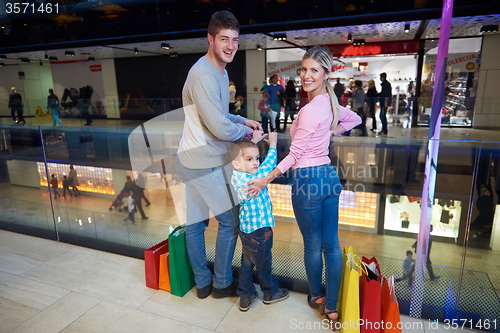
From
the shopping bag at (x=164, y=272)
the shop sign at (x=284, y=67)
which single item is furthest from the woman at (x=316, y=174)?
the shop sign at (x=284, y=67)

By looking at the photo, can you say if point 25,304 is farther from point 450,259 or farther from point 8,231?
point 450,259

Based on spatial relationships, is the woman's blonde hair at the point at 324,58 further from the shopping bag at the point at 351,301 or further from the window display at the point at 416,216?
the window display at the point at 416,216

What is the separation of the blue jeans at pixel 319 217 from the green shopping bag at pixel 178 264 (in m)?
0.83

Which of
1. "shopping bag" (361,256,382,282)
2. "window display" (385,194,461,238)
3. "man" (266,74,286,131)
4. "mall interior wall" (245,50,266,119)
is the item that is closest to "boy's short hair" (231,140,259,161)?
"shopping bag" (361,256,382,282)

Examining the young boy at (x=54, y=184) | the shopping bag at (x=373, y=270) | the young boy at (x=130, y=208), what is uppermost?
the young boy at (x=54, y=184)

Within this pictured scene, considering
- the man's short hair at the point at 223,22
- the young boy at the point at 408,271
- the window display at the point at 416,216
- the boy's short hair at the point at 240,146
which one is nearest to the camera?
the man's short hair at the point at 223,22

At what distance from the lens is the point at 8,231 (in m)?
3.26

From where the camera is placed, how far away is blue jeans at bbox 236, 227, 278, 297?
6.27 ft

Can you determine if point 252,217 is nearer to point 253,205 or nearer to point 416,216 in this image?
point 253,205

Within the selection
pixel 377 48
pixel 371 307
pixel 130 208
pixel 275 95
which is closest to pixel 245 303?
pixel 371 307

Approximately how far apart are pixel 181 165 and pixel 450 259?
2098mm

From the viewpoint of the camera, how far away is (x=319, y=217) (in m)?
1.79

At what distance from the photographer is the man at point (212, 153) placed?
174 cm

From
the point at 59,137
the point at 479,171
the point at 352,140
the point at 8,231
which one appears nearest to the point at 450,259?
the point at 479,171
